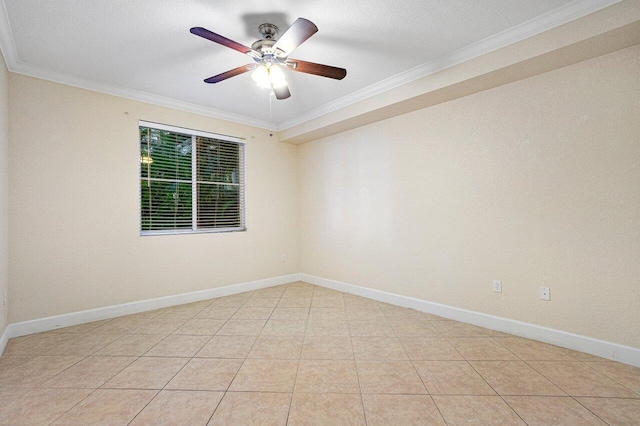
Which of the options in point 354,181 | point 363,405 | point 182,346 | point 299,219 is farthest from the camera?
point 299,219

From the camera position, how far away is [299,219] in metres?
5.26

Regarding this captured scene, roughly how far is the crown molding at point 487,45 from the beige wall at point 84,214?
2153mm

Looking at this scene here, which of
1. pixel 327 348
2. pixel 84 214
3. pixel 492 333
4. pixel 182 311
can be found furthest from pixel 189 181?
pixel 492 333

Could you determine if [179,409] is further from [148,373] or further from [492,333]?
[492,333]

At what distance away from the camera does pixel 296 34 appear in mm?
1979

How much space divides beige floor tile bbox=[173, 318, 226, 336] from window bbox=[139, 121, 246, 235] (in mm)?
1279

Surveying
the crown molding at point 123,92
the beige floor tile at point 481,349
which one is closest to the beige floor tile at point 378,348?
the beige floor tile at point 481,349

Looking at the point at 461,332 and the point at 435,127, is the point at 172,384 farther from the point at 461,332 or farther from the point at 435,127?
the point at 435,127

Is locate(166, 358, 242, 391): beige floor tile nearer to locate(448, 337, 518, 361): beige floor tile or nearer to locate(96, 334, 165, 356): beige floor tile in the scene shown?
locate(96, 334, 165, 356): beige floor tile

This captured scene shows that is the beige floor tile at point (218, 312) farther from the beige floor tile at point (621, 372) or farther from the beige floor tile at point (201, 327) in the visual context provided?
the beige floor tile at point (621, 372)

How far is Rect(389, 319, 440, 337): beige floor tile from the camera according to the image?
2.85m

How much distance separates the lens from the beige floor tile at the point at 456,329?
2.83 meters

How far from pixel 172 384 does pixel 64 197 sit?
7.84 ft

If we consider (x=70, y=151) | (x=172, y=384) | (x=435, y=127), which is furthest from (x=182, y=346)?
(x=435, y=127)
